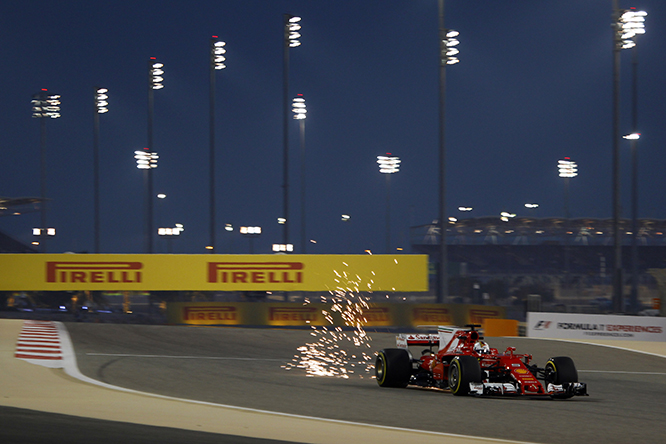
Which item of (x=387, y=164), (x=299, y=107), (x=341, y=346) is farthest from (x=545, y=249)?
(x=341, y=346)

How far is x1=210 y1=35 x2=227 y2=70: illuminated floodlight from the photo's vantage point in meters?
38.1

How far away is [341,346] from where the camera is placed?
72.4 ft

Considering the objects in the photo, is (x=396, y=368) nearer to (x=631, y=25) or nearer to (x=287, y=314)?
(x=287, y=314)

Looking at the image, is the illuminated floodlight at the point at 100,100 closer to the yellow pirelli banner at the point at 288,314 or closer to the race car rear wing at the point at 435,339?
the yellow pirelli banner at the point at 288,314

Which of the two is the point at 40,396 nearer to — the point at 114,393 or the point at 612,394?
the point at 114,393

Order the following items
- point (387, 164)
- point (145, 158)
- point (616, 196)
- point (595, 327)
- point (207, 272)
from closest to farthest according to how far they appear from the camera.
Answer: point (595, 327), point (616, 196), point (207, 272), point (145, 158), point (387, 164)

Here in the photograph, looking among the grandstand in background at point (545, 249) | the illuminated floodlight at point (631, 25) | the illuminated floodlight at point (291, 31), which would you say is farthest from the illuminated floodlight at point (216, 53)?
the grandstand in background at point (545, 249)

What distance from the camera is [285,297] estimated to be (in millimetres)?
32375


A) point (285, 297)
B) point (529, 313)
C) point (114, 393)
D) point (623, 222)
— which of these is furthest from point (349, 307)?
point (623, 222)

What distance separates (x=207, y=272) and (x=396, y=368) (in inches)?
765

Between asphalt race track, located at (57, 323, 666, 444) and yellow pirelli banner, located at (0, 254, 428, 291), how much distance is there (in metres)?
9.73

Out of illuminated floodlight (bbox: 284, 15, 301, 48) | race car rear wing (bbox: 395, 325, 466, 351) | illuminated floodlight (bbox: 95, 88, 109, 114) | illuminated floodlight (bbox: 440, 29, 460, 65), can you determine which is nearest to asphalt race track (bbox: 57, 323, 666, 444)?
race car rear wing (bbox: 395, 325, 466, 351)

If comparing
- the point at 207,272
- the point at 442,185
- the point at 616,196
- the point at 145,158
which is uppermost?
the point at 145,158

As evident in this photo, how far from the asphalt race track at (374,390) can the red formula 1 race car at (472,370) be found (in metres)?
0.19
